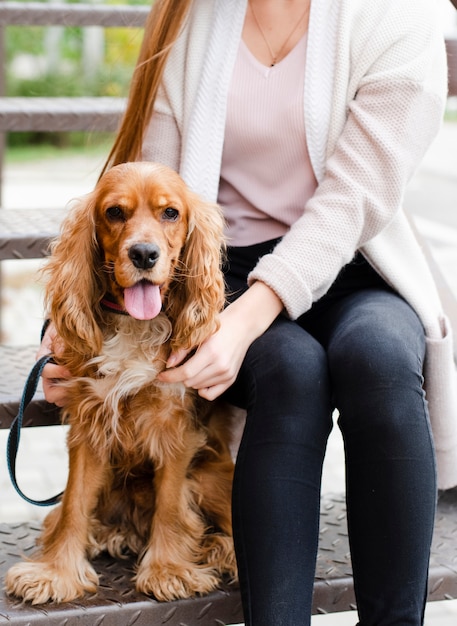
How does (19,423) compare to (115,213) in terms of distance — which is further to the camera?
(19,423)

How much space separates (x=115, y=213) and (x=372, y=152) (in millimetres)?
550

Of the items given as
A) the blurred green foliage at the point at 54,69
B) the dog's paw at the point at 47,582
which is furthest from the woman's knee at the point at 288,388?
the blurred green foliage at the point at 54,69

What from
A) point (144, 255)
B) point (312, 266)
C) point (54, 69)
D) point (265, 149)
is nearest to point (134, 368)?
point (144, 255)

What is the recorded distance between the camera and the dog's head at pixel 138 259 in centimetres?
191

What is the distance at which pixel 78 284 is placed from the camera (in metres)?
1.98

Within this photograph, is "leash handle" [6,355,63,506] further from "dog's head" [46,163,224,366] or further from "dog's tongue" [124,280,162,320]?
"dog's tongue" [124,280,162,320]

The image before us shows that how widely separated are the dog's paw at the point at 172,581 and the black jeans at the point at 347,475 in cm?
24

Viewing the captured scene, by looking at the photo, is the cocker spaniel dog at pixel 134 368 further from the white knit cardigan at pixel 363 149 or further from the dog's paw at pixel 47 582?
the white knit cardigan at pixel 363 149

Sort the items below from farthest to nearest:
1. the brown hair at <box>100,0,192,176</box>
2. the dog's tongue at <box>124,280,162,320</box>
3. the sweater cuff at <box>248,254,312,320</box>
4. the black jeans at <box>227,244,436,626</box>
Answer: the brown hair at <box>100,0,192,176</box> < the sweater cuff at <box>248,254,312,320</box> < the dog's tongue at <box>124,280,162,320</box> < the black jeans at <box>227,244,436,626</box>

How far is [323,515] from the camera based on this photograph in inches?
96.7

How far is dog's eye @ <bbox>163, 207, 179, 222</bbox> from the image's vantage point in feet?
6.48

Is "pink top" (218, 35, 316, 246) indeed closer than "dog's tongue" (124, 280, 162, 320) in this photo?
No

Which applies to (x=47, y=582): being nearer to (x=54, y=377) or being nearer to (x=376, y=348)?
(x=54, y=377)

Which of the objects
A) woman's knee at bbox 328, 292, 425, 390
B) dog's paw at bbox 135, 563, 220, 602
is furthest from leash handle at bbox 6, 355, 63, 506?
woman's knee at bbox 328, 292, 425, 390
